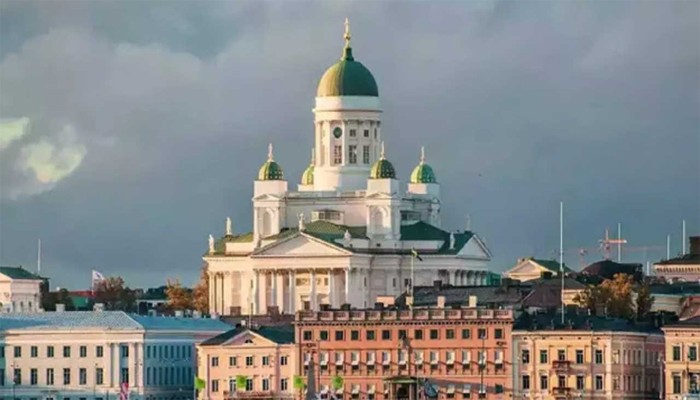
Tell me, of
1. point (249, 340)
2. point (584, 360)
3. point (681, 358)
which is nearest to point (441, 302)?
point (249, 340)

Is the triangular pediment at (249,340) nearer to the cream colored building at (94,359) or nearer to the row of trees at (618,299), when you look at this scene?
the cream colored building at (94,359)

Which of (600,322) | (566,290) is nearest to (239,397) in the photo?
(600,322)

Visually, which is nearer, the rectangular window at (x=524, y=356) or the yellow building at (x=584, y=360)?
the yellow building at (x=584, y=360)

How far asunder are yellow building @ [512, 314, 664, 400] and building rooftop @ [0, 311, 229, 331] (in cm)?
2005

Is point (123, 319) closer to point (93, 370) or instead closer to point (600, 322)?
point (93, 370)

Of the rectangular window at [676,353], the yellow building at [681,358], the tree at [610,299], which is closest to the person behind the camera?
the yellow building at [681,358]

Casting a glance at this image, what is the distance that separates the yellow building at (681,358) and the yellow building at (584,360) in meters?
1.61

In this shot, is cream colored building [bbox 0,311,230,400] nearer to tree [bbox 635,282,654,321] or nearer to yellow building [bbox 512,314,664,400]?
yellow building [bbox 512,314,664,400]

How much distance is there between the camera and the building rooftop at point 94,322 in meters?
169

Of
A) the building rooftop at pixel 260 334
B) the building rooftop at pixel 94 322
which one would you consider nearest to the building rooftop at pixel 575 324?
the building rooftop at pixel 260 334

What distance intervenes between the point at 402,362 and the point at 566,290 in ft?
90.8

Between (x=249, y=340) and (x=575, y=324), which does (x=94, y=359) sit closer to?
(x=249, y=340)

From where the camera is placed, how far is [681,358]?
153m

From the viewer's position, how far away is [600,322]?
156500 millimetres
